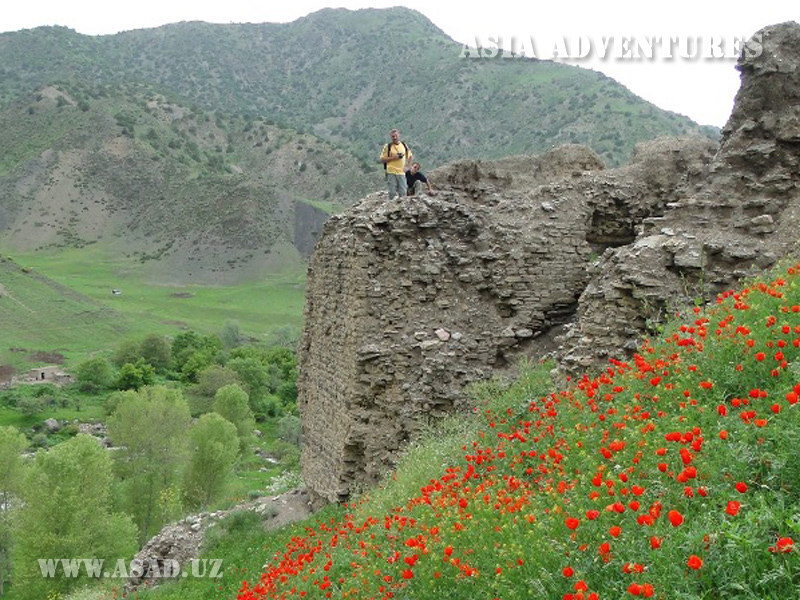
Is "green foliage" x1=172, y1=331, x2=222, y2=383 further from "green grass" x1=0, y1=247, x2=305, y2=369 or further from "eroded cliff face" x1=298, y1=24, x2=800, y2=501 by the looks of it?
"eroded cliff face" x1=298, y1=24, x2=800, y2=501

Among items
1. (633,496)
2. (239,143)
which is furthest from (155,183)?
(633,496)

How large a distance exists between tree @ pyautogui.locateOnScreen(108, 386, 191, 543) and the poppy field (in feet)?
88.8

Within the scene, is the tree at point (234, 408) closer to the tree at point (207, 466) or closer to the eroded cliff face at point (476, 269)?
the tree at point (207, 466)

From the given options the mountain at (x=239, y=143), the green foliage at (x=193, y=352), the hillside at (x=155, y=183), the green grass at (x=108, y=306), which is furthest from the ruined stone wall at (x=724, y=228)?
the hillside at (x=155, y=183)

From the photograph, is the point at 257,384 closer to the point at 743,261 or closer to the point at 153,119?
the point at 743,261

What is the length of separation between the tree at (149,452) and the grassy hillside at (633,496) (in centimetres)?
2634

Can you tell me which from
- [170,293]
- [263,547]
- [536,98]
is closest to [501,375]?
[263,547]

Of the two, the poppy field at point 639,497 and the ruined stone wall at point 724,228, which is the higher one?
the ruined stone wall at point 724,228

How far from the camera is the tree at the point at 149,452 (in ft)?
103

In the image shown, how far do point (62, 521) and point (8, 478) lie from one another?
768 centimetres

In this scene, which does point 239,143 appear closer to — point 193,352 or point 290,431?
point 193,352

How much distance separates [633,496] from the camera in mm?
3809

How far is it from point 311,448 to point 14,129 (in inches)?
4455

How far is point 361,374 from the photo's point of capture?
36.3 ft
